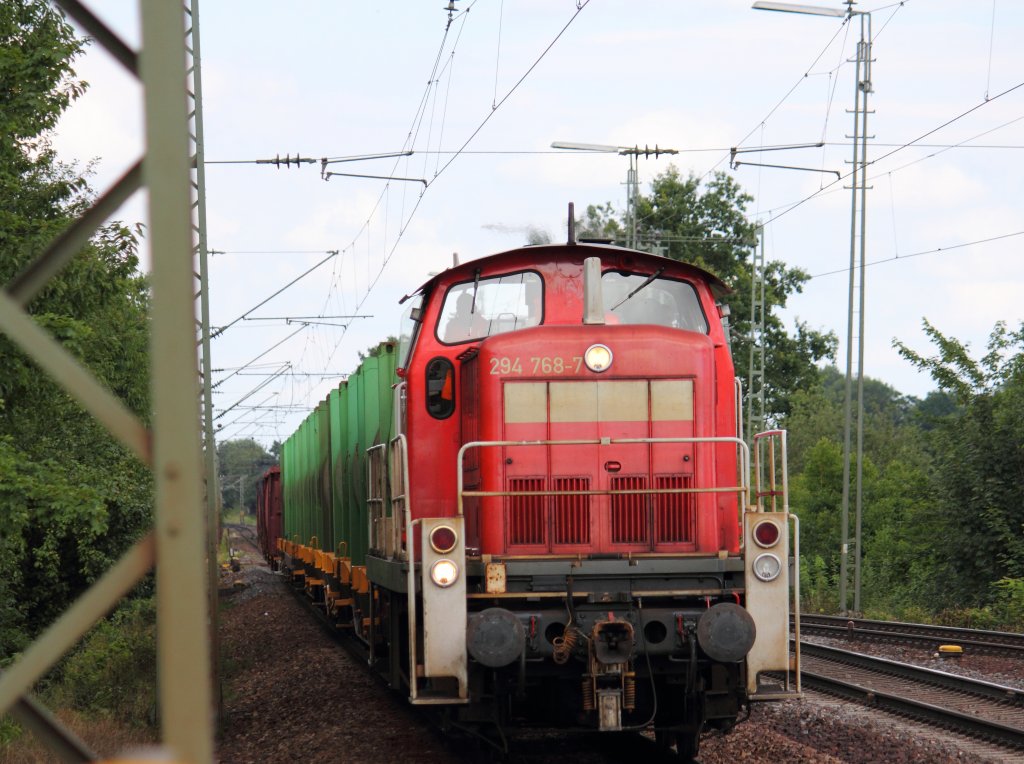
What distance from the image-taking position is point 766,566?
280 inches

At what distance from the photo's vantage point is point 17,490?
33.2 feet

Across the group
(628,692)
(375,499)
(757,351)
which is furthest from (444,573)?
(757,351)

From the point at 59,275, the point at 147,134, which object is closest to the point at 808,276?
the point at 59,275

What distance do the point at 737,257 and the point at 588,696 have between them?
Answer: 4690 cm

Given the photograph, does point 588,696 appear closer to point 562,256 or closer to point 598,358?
point 598,358

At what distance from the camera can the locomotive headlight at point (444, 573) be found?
22.6ft

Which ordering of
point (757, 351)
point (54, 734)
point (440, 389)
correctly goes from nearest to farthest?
1. point (54, 734)
2. point (440, 389)
3. point (757, 351)

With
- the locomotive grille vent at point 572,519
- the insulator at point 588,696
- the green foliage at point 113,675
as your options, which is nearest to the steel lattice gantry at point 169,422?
the insulator at point 588,696

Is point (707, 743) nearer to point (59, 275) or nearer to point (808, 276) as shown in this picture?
point (59, 275)

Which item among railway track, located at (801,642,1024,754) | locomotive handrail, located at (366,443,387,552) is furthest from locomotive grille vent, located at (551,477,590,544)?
railway track, located at (801,642,1024,754)

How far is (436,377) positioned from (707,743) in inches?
136

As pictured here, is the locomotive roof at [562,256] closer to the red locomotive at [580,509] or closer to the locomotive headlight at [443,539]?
the red locomotive at [580,509]

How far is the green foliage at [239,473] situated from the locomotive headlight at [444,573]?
228ft

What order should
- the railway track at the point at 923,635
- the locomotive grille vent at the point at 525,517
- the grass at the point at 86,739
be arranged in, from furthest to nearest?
the railway track at the point at 923,635 → the grass at the point at 86,739 → the locomotive grille vent at the point at 525,517
